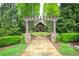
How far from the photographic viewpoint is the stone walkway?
2.25 meters

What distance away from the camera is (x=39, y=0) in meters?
2.25

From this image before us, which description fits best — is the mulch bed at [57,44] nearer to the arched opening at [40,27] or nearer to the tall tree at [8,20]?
the arched opening at [40,27]

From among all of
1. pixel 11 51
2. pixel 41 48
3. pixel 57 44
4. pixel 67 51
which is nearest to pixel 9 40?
pixel 11 51

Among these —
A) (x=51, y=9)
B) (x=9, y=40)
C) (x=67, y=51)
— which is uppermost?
(x=51, y=9)

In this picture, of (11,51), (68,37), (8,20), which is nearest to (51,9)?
(68,37)

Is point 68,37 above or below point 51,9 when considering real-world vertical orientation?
below

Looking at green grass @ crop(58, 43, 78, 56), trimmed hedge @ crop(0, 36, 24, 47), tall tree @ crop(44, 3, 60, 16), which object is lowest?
green grass @ crop(58, 43, 78, 56)

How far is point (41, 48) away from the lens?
2.26 metres

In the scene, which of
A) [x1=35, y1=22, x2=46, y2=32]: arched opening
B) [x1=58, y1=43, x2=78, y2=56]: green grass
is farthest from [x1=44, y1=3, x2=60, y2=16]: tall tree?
[x1=58, y1=43, x2=78, y2=56]: green grass

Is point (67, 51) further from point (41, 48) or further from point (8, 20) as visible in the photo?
point (8, 20)

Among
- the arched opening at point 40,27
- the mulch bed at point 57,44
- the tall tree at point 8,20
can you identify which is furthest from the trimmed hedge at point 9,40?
the mulch bed at point 57,44

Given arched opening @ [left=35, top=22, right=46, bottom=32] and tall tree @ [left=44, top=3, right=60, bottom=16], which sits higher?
tall tree @ [left=44, top=3, right=60, bottom=16]

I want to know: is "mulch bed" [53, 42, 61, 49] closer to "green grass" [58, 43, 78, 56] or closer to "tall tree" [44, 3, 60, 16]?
"green grass" [58, 43, 78, 56]

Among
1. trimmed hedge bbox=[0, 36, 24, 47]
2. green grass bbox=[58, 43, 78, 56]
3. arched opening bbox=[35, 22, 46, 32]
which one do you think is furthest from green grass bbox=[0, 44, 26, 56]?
green grass bbox=[58, 43, 78, 56]
